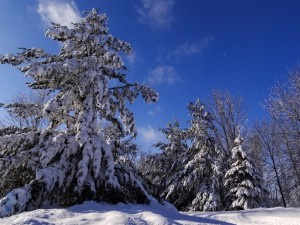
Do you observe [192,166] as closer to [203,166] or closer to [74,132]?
[203,166]

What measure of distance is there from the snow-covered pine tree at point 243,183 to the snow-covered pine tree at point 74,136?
1027 centimetres

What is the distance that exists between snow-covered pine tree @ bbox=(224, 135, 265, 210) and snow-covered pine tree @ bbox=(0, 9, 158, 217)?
10.3 m

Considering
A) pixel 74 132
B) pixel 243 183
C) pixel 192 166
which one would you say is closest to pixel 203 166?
pixel 192 166

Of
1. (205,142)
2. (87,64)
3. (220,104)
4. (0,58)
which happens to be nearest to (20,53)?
(0,58)

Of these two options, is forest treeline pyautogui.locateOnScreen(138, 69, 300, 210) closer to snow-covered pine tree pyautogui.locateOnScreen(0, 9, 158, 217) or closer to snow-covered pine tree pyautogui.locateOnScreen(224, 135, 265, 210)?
snow-covered pine tree pyautogui.locateOnScreen(224, 135, 265, 210)

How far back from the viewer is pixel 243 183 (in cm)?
1739

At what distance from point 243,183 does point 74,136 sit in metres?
12.3

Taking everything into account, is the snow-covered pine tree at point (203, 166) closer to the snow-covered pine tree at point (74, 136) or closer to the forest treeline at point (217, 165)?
the forest treeline at point (217, 165)

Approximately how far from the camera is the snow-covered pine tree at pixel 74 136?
24.0 feet

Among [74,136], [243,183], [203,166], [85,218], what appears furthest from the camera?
[203,166]

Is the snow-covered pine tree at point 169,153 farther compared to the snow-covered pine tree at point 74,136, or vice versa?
the snow-covered pine tree at point 169,153

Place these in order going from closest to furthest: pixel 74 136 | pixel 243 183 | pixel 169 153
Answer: pixel 74 136 < pixel 243 183 < pixel 169 153

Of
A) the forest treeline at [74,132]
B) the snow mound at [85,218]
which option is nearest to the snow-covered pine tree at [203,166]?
the forest treeline at [74,132]

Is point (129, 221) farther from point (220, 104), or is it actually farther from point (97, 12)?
point (220, 104)
